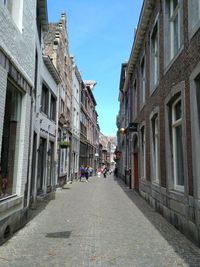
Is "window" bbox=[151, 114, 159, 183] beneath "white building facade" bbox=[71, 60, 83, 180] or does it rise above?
beneath

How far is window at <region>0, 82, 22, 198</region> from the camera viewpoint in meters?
7.78

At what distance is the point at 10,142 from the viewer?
27.2 ft

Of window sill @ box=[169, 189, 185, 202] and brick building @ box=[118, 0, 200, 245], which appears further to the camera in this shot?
window sill @ box=[169, 189, 185, 202]

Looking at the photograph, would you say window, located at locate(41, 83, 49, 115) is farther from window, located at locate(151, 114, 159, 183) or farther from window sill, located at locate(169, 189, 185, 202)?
window sill, located at locate(169, 189, 185, 202)

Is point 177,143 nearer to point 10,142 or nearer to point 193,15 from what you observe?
point 193,15

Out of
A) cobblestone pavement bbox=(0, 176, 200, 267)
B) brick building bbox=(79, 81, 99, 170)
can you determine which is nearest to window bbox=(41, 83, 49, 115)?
cobblestone pavement bbox=(0, 176, 200, 267)

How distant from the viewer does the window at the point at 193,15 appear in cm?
742

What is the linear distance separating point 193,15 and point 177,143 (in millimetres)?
3723

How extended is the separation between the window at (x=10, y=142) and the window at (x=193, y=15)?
4.65 metres

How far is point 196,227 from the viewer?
701 centimetres

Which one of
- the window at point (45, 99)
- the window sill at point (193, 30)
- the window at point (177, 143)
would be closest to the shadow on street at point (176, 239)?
the window at point (177, 143)

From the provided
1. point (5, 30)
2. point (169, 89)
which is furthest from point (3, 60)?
point (169, 89)

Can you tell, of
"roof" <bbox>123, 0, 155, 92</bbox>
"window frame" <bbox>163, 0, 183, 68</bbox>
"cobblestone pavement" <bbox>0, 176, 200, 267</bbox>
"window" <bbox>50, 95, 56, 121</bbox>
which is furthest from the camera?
"window" <bbox>50, 95, 56, 121</bbox>

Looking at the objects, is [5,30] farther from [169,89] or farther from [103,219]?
[103,219]
